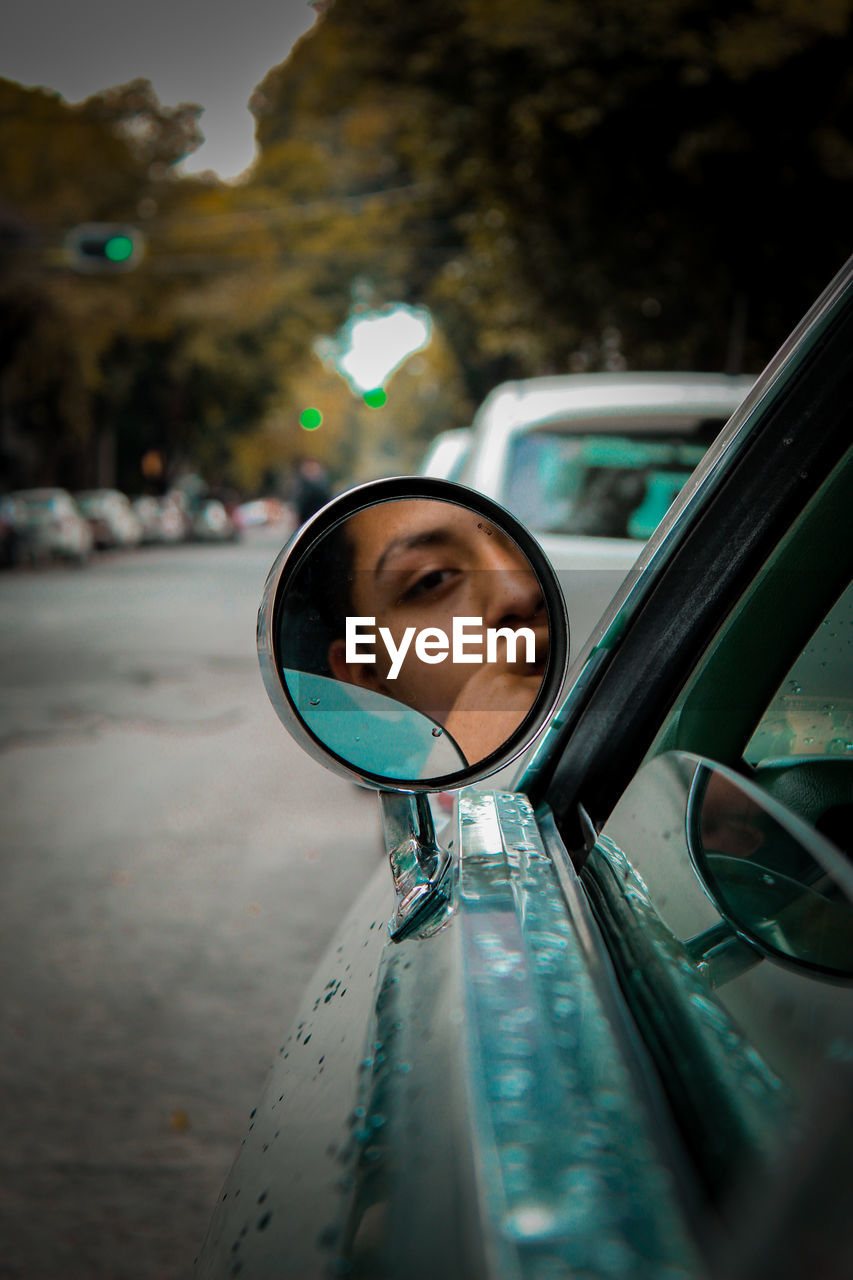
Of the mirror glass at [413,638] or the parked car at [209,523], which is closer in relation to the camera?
the mirror glass at [413,638]

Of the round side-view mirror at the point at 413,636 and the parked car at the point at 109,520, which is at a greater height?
the round side-view mirror at the point at 413,636

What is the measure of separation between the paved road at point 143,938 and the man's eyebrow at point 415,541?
1.94 metres

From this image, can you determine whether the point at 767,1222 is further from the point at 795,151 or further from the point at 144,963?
the point at 795,151

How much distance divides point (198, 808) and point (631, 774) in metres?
5.28

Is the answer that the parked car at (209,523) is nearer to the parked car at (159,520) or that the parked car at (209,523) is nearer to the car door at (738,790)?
the parked car at (159,520)

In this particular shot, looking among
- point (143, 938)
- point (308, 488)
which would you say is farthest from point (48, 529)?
point (143, 938)

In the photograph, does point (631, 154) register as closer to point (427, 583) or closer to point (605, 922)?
point (427, 583)

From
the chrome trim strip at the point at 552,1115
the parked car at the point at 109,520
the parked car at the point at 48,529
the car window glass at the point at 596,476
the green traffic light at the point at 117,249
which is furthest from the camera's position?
the parked car at the point at 109,520

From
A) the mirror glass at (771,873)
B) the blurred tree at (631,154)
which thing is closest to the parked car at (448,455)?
the blurred tree at (631,154)

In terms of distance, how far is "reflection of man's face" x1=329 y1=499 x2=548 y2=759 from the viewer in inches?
48.2

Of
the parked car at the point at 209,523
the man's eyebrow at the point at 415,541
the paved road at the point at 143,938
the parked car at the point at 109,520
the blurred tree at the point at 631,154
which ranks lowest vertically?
the parked car at the point at 209,523

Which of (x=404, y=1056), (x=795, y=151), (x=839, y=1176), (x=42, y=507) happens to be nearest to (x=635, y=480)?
(x=404, y=1056)

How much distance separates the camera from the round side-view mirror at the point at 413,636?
1.22m

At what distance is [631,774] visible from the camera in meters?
1.36
